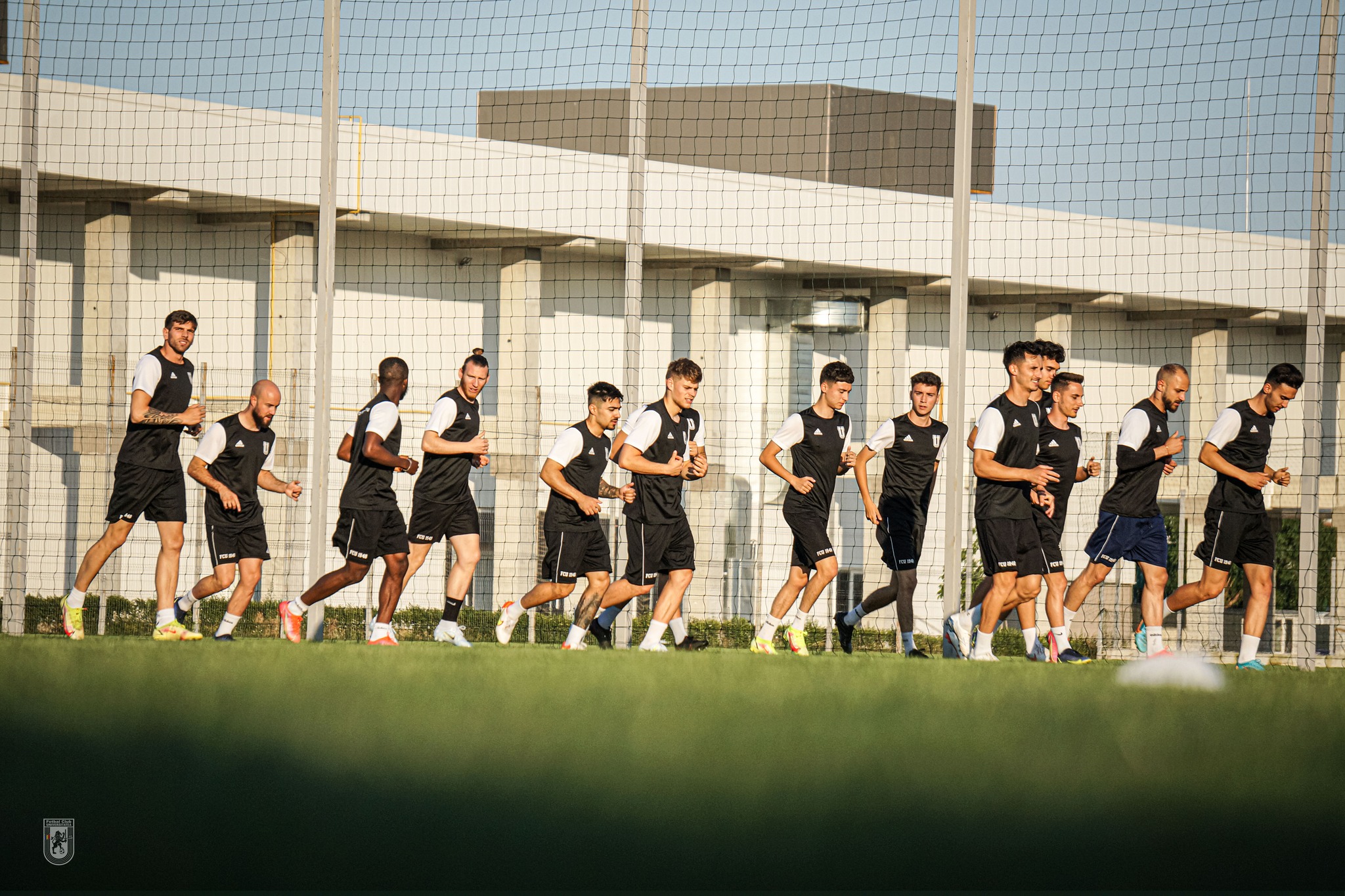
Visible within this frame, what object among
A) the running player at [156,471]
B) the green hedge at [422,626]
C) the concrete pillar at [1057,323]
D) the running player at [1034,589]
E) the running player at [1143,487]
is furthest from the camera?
the concrete pillar at [1057,323]

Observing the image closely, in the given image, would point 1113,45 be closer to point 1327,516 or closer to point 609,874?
point 609,874

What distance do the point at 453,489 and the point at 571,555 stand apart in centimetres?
92

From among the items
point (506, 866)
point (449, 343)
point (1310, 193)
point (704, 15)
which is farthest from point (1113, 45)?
point (449, 343)

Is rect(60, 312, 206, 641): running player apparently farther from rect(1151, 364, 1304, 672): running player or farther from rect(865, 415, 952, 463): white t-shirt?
rect(1151, 364, 1304, 672): running player

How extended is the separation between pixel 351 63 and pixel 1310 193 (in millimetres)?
5823

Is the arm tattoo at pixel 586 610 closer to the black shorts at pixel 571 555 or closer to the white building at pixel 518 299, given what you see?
the black shorts at pixel 571 555

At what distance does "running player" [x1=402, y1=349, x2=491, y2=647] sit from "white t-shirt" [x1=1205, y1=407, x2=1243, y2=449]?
4943mm

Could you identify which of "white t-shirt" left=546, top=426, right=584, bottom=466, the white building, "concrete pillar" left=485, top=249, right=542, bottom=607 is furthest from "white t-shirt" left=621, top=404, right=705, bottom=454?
"concrete pillar" left=485, top=249, right=542, bottom=607

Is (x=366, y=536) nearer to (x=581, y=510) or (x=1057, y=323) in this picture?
(x=581, y=510)

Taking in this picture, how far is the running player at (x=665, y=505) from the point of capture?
25.7ft

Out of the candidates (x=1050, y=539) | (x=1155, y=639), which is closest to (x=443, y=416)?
(x=1050, y=539)

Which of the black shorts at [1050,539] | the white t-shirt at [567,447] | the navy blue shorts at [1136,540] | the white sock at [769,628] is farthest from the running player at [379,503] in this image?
the navy blue shorts at [1136,540]

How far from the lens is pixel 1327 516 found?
57.9ft

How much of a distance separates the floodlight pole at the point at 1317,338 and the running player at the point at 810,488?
2.76 metres
